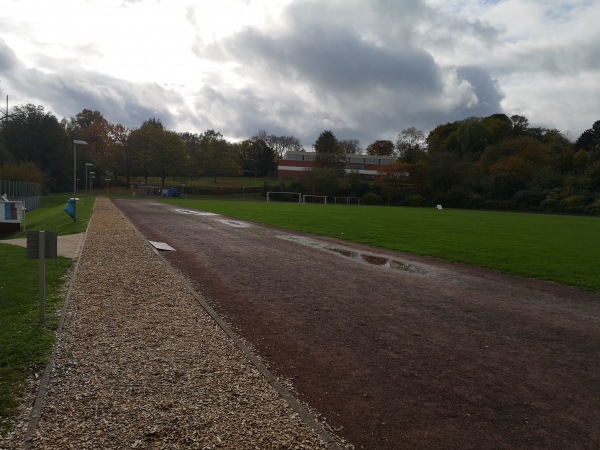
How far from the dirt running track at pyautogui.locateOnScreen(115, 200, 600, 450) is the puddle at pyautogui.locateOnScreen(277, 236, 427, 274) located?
0.55m

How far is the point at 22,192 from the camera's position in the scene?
48.8 meters

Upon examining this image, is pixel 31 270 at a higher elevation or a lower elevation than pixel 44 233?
lower

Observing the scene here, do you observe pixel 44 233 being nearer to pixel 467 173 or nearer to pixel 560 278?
pixel 560 278

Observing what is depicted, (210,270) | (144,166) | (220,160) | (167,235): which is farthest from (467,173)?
(210,270)

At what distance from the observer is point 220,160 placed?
330 feet

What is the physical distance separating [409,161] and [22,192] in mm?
74972

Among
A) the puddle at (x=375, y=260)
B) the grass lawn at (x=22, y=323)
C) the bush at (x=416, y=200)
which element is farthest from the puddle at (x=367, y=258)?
the bush at (x=416, y=200)

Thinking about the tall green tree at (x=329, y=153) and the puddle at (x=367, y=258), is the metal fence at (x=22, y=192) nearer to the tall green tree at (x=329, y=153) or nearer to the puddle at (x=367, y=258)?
the puddle at (x=367, y=258)

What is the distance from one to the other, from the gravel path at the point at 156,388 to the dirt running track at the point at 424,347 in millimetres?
500

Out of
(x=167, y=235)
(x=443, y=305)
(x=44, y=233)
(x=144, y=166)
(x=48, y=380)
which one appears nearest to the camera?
(x=48, y=380)

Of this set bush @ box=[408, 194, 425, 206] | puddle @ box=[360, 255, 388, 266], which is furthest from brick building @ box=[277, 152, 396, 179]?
puddle @ box=[360, 255, 388, 266]

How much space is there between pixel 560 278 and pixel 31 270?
13311 millimetres

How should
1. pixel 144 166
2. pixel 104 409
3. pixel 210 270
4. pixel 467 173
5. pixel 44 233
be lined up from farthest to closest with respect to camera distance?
pixel 144 166 → pixel 467 173 → pixel 210 270 → pixel 44 233 → pixel 104 409

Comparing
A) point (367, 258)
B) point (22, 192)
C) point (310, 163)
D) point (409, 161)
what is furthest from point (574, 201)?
point (22, 192)
